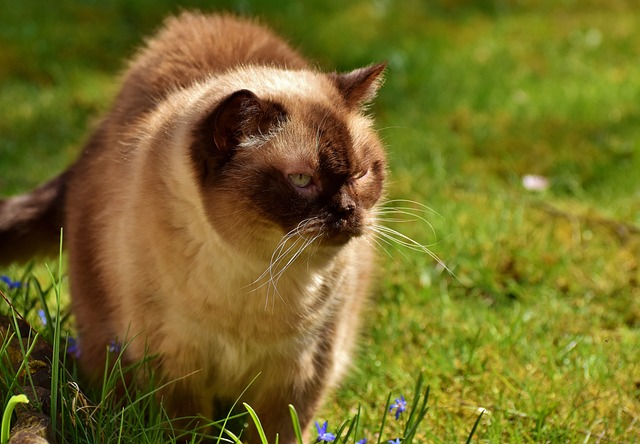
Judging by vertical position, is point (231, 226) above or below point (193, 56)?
below

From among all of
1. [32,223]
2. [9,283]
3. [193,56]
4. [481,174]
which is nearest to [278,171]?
[193,56]

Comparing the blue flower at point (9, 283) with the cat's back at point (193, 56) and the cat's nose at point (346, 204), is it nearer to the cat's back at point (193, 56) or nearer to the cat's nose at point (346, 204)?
the cat's back at point (193, 56)

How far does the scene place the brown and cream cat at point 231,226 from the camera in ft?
7.02

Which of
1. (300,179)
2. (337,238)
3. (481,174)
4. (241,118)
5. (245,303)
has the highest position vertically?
(241,118)

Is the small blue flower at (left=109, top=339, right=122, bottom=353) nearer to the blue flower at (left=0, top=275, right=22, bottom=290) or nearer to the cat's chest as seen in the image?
the cat's chest

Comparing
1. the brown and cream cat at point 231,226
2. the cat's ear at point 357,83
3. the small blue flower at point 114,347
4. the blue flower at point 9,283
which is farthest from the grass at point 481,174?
the cat's ear at point 357,83

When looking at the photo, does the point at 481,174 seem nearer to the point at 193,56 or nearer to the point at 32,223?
the point at 193,56

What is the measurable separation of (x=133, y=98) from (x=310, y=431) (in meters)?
1.18

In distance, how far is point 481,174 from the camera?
4453mm

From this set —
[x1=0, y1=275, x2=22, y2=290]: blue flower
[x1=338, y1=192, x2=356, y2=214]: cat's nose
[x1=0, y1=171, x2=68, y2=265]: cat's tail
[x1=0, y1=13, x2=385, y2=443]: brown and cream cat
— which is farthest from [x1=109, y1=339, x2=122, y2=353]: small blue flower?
[x1=338, y1=192, x2=356, y2=214]: cat's nose

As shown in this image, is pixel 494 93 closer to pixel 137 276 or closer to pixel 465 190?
pixel 465 190

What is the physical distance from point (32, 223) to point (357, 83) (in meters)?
1.32

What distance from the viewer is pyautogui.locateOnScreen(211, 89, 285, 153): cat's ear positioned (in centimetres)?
206

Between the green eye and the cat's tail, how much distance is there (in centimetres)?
127
